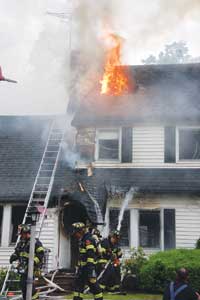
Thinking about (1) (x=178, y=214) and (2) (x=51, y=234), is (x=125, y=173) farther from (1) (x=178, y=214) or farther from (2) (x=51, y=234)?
(2) (x=51, y=234)

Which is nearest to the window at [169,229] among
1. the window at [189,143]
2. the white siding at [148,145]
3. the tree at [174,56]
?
the white siding at [148,145]

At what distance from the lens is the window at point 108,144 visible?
17.2 m

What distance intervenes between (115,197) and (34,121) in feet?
21.5

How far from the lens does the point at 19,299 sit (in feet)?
35.3

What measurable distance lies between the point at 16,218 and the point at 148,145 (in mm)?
5373

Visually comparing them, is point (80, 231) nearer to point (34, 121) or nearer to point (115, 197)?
point (115, 197)

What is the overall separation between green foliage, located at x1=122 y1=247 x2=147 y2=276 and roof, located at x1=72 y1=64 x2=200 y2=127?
480 cm

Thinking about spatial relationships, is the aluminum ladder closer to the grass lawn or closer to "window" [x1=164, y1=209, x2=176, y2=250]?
the grass lawn

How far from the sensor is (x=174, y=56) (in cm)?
3912

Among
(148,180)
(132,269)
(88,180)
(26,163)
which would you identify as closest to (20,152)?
(26,163)

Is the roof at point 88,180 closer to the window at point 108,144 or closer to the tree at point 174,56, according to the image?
the window at point 108,144

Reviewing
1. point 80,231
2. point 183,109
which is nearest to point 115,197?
point 183,109

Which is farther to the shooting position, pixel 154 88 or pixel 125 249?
pixel 154 88

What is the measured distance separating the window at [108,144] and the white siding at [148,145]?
2.25ft
